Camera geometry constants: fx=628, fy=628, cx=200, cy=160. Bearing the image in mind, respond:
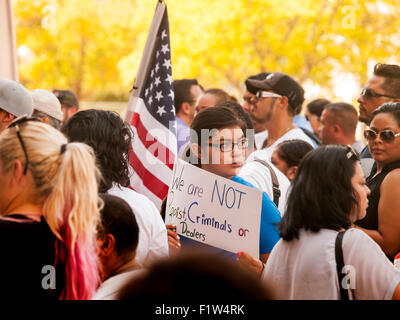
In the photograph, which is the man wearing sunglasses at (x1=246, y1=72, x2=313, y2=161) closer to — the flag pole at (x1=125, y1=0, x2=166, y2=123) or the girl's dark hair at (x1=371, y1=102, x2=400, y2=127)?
the flag pole at (x1=125, y1=0, x2=166, y2=123)

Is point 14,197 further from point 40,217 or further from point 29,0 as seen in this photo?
point 29,0

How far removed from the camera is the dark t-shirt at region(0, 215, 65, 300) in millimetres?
2312

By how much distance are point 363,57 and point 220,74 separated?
5267mm

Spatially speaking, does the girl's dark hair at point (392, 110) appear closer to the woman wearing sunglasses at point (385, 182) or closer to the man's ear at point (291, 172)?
the woman wearing sunglasses at point (385, 182)

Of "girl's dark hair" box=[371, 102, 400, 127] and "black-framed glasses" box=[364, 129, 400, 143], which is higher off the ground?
"girl's dark hair" box=[371, 102, 400, 127]

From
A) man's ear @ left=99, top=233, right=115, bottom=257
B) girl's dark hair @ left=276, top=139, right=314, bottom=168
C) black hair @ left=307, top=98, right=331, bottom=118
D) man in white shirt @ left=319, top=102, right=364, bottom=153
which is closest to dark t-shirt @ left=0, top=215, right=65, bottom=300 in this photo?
man's ear @ left=99, top=233, right=115, bottom=257

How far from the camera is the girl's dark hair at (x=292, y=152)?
17.1 feet

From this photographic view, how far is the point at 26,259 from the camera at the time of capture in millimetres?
2326

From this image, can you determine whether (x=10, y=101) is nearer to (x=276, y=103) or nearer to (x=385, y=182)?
(x=385, y=182)

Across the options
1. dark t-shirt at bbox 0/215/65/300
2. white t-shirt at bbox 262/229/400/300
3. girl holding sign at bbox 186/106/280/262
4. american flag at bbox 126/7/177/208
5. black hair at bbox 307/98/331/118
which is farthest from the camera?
black hair at bbox 307/98/331/118

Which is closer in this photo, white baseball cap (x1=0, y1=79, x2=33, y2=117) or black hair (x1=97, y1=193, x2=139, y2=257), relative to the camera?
black hair (x1=97, y1=193, x2=139, y2=257)

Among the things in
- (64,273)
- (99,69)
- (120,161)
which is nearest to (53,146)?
(64,273)

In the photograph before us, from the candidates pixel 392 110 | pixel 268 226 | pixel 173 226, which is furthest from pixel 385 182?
pixel 173 226

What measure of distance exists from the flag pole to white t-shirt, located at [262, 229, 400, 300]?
8.76ft
